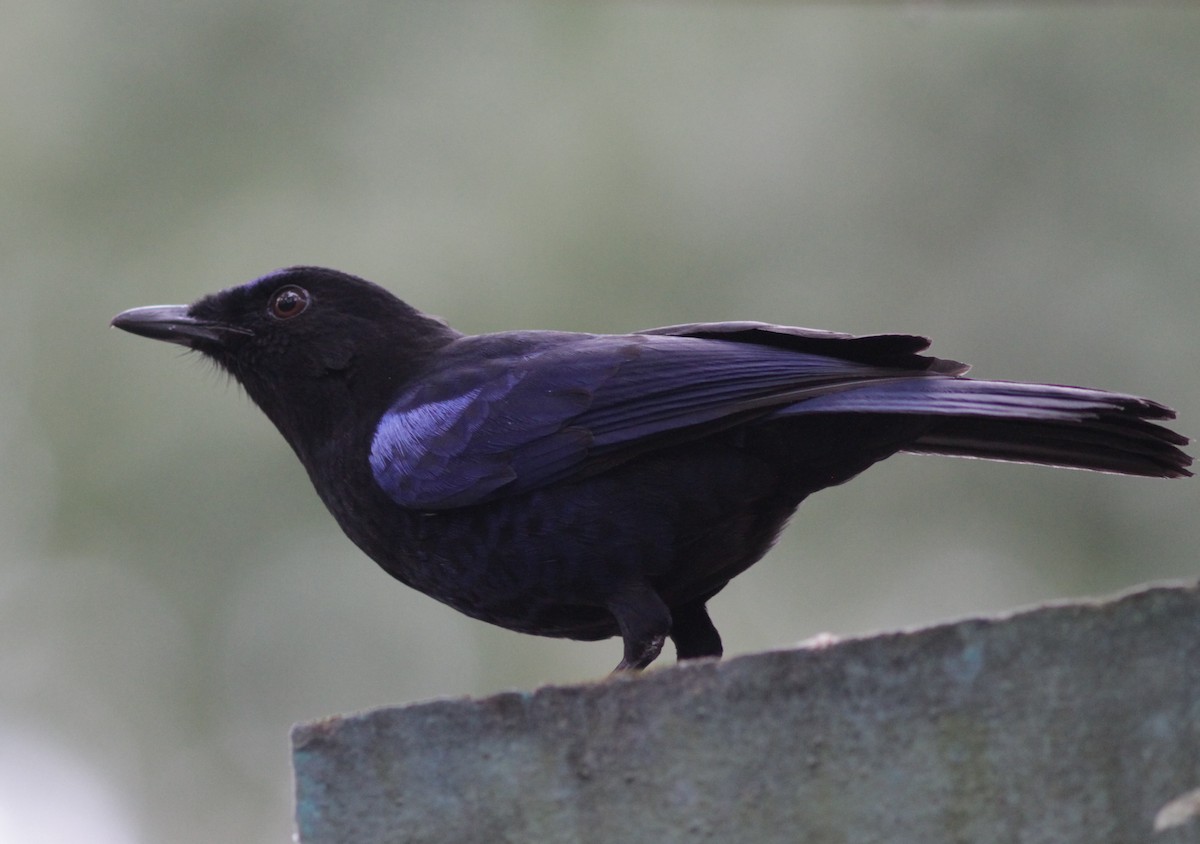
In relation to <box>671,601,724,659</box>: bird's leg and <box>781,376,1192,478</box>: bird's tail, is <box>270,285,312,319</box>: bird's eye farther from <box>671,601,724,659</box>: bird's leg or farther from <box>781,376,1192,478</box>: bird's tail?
<box>781,376,1192,478</box>: bird's tail

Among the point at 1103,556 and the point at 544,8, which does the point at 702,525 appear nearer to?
the point at 1103,556

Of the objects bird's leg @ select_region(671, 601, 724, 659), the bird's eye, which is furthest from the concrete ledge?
the bird's eye

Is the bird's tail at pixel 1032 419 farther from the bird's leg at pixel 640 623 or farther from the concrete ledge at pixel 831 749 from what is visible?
the concrete ledge at pixel 831 749

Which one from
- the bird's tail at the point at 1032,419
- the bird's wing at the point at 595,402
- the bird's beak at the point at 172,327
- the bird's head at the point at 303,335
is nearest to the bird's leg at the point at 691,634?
the bird's wing at the point at 595,402

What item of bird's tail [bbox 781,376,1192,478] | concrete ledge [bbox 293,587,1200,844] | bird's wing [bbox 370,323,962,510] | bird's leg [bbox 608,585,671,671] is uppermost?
bird's wing [bbox 370,323,962,510]

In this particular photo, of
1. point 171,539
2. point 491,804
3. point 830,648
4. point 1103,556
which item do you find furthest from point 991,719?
point 171,539

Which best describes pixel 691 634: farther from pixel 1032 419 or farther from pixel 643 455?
pixel 1032 419

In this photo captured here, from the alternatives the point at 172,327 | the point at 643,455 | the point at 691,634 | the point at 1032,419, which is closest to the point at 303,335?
the point at 172,327
